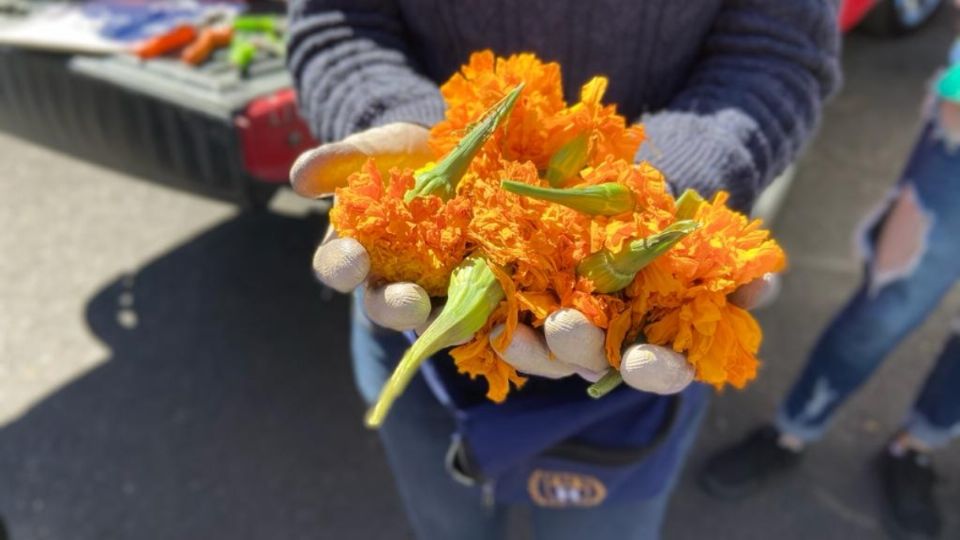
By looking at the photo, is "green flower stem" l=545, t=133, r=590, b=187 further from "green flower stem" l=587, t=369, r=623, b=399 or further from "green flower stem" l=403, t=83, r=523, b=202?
"green flower stem" l=587, t=369, r=623, b=399

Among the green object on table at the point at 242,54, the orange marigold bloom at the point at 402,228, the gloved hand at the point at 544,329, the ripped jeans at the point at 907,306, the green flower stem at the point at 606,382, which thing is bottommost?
the ripped jeans at the point at 907,306

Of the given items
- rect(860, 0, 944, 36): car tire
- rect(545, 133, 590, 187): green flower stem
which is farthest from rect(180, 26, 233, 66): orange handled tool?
rect(860, 0, 944, 36): car tire

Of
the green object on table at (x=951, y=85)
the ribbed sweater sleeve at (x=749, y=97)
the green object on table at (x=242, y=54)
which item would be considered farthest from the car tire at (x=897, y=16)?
the ribbed sweater sleeve at (x=749, y=97)

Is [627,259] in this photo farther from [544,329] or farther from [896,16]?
[896,16]

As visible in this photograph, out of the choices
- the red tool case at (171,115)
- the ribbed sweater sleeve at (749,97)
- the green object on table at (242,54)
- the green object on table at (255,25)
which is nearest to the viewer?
the ribbed sweater sleeve at (749,97)

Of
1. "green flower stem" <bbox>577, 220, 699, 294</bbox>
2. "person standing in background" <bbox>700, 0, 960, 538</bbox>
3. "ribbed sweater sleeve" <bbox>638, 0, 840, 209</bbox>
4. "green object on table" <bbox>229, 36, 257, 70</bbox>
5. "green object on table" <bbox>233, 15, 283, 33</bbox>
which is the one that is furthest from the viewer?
"green object on table" <bbox>233, 15, 283, 33</bbox>

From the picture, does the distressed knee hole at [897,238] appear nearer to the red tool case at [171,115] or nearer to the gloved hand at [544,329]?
the gloved hand at [544,329]

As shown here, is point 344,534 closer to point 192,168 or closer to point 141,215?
point 192,168

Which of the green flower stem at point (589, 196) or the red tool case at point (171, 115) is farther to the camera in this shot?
the red tool case at point (171, 115)
